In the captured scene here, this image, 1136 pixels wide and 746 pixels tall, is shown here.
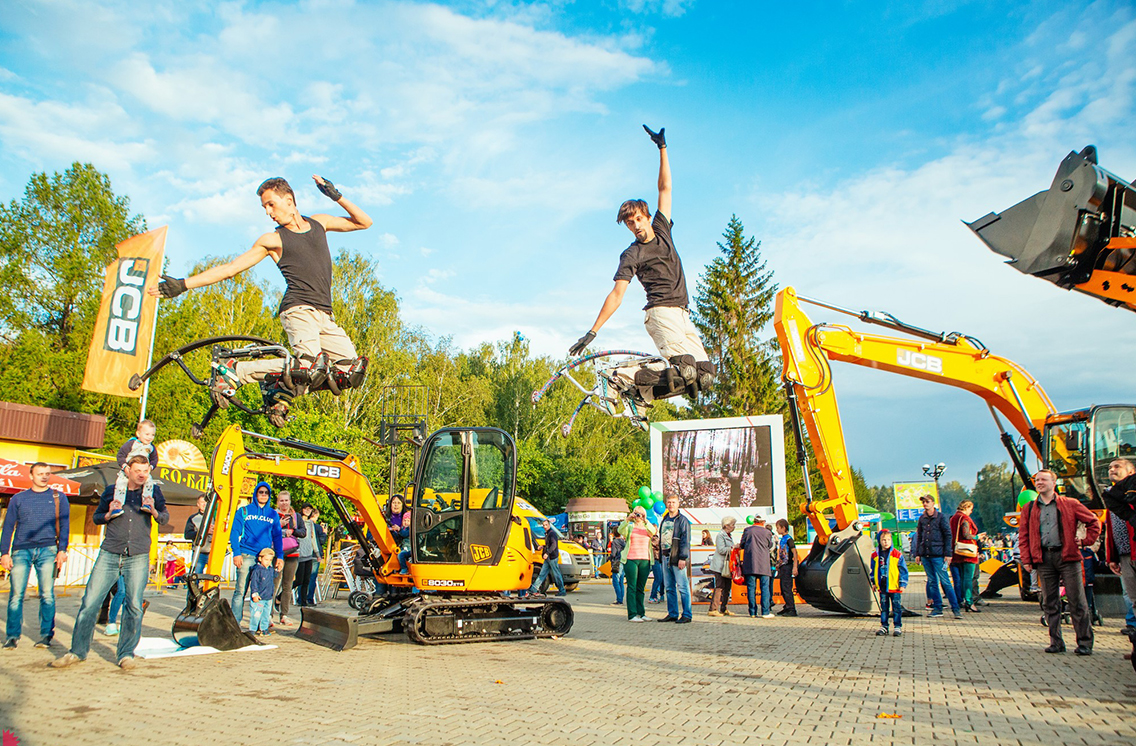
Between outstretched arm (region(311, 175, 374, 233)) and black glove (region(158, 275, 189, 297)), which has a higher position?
outstretched arm (region(311, 175, 374, 233))

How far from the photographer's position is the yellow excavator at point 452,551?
1025cm

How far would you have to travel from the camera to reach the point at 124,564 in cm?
784

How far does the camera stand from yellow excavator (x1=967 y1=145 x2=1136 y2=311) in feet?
19.7

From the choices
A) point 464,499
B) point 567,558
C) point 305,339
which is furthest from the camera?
point 567,558

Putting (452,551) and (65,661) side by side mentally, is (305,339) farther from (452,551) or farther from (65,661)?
(452,551)

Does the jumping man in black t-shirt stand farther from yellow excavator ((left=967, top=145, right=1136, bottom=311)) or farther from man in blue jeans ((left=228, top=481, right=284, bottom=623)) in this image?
man in blue jeans ((left=228, top=481, right=284, bottom=623))

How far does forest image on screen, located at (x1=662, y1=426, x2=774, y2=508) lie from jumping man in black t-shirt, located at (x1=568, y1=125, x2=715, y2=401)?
23.9 metres

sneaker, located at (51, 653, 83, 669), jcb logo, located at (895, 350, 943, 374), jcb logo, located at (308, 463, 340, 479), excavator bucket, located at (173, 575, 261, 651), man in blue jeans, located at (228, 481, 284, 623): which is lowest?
sneaker, located at (51, 653, 83, 669)

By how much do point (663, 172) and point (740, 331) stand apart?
3463cm

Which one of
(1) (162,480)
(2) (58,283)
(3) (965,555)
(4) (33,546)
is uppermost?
(2) (58,283)

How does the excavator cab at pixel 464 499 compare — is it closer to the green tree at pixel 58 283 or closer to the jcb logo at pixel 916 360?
the jcb logo at pixel 916 360

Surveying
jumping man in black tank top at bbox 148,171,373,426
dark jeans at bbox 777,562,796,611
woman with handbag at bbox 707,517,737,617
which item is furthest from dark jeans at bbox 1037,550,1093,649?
jumping man in black tank top at bbox 148,171,373,426

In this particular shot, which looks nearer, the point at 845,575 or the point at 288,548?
the point at 288,548

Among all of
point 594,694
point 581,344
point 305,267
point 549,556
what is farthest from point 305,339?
point 549,556
